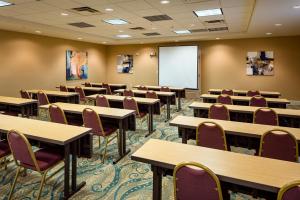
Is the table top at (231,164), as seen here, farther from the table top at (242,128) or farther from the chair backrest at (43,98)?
the chair backrest at (43,98)

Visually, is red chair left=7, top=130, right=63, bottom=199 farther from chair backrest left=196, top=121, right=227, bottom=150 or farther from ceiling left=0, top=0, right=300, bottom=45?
ceiling left=0, top=0, right=300, bottom=45

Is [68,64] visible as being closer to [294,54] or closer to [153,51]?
[153,51]

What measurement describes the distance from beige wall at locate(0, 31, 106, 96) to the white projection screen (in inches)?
169

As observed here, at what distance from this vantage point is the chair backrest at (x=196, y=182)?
1.54m

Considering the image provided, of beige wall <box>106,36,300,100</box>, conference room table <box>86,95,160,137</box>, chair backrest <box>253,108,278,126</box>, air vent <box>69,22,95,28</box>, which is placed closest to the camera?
chair backrest <box>253,108,278,126</box>

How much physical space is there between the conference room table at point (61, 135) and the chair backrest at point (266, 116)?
2823 mm

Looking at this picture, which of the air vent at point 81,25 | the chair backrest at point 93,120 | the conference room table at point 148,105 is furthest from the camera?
the air vent at point 81,25

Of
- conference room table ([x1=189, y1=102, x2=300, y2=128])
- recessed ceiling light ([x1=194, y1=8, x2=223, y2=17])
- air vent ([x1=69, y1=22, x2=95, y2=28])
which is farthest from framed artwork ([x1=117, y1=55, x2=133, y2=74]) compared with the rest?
conference room table ([x1=189, y1=102, x2=300, y2=128])

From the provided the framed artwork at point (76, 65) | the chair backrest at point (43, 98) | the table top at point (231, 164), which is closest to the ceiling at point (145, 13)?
the chair backrest at point (43, 98)

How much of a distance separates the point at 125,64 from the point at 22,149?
11183 millimetres

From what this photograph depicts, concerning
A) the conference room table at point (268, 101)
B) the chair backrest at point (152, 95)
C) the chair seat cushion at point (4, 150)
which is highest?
the chair backrest at point (152, 95)

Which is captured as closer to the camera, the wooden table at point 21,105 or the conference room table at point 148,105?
the wooden table at point 21,105

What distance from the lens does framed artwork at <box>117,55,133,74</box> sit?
13.1 meters

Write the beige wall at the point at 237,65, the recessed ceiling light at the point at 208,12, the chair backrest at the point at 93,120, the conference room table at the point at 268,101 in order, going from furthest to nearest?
the beige wall at the point at 237,65 < the recessed ceiling light at the point at 208,12 < the conference room table at the point at 268,101 < the chair backrest at the point at 93,120
